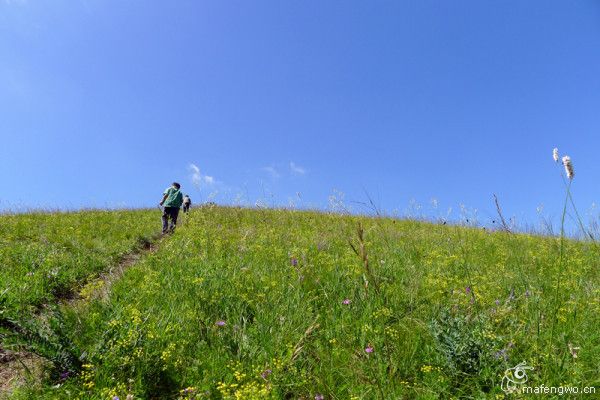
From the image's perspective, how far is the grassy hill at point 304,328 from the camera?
2.76 metres

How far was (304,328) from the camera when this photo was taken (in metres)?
3.64

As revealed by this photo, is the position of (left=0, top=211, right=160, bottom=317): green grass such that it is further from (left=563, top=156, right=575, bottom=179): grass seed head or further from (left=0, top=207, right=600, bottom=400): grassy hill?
(left=563, top=156, right=575, bottom=179): grass seed head

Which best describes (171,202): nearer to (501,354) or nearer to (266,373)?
(266,373)

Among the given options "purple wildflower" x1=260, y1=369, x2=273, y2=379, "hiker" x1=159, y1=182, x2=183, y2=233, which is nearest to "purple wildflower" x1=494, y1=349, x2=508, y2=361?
"purple wildflower" x1=260, y1=369, x2=273, y2=379

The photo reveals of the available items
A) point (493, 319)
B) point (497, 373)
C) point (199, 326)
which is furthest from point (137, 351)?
point (493, 319)

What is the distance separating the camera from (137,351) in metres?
3.01

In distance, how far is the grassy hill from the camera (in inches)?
109

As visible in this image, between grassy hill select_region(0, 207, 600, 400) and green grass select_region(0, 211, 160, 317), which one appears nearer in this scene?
grassy hill select_region(0, 207, 600, 400)

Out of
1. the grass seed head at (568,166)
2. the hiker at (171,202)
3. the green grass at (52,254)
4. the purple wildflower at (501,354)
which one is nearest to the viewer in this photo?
the grass seed head at (568,166)

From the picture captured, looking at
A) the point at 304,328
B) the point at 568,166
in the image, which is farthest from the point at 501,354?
the point at 304,328

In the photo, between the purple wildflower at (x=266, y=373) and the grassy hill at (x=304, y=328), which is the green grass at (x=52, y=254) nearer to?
the grassy hill at (x=304, y=328)

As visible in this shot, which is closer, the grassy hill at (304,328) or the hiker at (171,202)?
the grassy hill at (304,328)

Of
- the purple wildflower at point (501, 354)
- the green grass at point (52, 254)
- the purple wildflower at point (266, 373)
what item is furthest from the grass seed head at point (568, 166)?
the green grass at point (52, 254)

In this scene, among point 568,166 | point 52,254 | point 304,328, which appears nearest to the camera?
point 568,166
